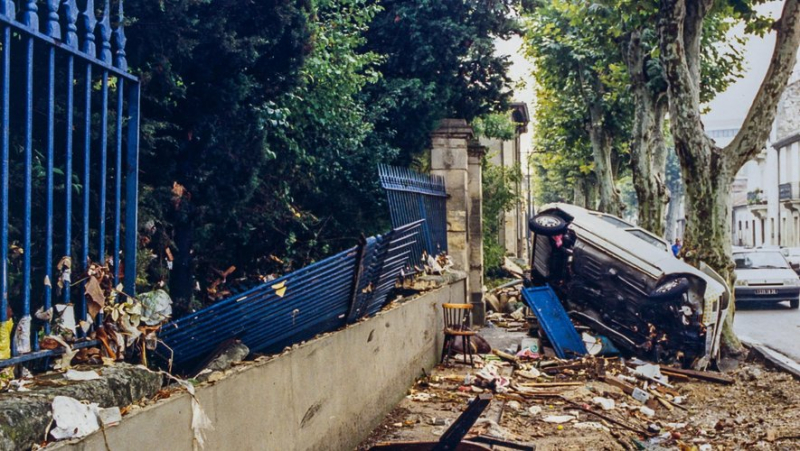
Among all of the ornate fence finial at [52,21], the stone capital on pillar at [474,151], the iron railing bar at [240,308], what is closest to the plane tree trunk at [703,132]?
the stone capital on pillar at [474,151]

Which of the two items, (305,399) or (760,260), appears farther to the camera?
(760,260)

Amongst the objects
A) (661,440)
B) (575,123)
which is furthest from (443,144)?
(575,123)

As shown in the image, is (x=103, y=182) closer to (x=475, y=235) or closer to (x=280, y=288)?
(x=280, y=288)

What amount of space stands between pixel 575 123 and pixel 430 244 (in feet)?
56.4

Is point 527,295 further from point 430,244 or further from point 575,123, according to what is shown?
point 575,123

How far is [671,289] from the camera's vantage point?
9.98 m

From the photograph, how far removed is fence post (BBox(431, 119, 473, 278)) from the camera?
12453 millimetres

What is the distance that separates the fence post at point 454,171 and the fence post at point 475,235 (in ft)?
4.20

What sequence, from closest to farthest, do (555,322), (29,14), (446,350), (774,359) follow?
(29,14) < (446,350) < (774,359) < (555,322)

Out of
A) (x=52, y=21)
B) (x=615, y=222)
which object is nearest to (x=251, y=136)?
(x=52, y=21)

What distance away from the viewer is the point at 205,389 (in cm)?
358

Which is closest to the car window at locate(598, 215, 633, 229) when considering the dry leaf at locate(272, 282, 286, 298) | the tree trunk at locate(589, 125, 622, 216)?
the dry leaf at locate(272, 282, 286, 298)

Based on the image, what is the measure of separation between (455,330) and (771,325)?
9.07m

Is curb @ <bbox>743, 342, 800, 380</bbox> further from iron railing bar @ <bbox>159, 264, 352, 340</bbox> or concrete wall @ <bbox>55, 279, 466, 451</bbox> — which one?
iron railing bar @ <bbox>159, 264, 352, 340</bbox>
